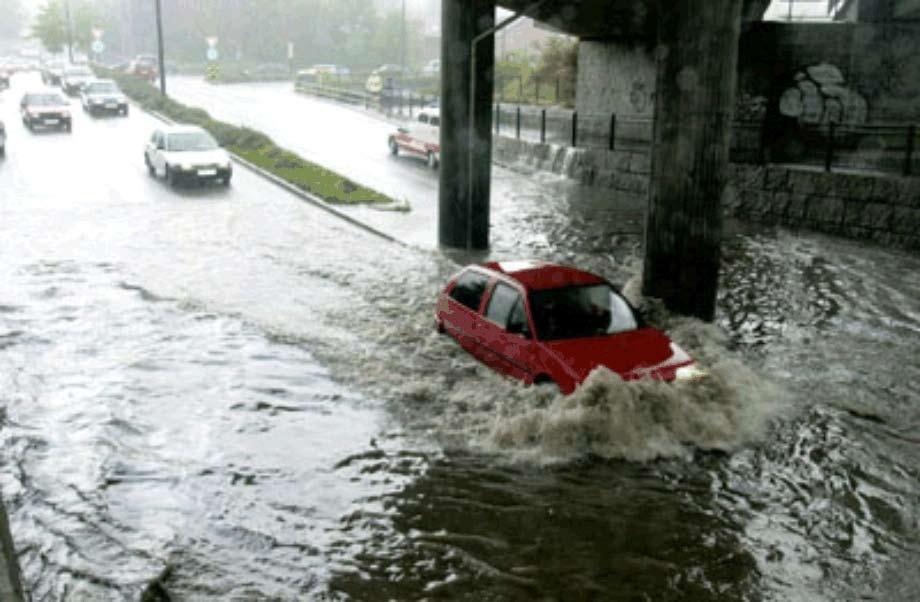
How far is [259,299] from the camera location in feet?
48.9

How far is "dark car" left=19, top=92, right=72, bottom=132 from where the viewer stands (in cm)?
3903

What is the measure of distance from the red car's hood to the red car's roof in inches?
34.9

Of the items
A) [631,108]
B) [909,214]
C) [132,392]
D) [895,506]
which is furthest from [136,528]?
[631,108]

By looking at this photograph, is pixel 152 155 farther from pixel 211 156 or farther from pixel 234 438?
pixel 234 438

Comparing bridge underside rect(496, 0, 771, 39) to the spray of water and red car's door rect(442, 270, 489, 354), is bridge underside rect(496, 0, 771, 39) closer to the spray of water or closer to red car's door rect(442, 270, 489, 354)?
red car's door rect(442, 270, 489, 354)

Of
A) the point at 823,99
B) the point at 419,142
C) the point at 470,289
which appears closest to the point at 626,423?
the point at 470,289

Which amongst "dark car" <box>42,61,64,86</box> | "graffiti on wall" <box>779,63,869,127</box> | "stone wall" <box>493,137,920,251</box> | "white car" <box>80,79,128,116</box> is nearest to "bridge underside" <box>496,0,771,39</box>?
"graffiti on wall" <box>779,63,869,127</box>

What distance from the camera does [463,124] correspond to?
60.0ft

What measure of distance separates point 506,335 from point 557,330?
656 mm

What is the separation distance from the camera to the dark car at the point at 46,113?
39.0 m

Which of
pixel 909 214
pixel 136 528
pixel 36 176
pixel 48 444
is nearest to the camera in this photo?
pixel 136 528

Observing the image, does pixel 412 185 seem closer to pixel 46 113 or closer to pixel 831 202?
pixel 831 202

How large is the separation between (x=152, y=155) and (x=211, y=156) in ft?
8.82

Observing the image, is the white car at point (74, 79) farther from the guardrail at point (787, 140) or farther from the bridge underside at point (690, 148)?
the bridge underside at point (690, 148)
